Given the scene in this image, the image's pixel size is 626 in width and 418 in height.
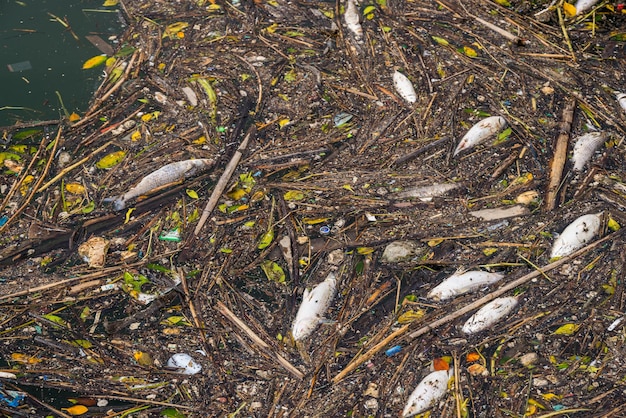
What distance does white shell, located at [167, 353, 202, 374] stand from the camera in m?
1.89

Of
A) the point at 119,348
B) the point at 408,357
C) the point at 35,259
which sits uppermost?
the point at 35,259

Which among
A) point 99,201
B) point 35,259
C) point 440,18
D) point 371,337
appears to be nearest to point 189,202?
point 99,201

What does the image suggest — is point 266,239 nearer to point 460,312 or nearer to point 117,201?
point 117,201

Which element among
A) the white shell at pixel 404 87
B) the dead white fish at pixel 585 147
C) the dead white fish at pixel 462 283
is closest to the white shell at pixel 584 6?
the dead white fish at pixel 585 147

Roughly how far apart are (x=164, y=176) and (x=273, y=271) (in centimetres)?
56

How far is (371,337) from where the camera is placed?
1.94 m

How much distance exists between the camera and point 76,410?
1.82 meters

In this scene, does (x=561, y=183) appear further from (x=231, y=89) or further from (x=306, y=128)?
(x=231, y=89)

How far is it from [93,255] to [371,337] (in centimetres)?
94

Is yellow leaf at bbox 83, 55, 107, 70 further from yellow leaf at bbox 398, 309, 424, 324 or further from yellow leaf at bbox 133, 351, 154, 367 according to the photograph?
yellow leaf at bbox 398, 309, 424, 324

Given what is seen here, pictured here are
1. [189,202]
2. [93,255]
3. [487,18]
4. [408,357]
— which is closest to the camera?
[408,357]

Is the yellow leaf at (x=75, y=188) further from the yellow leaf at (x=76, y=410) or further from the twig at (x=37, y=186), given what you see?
the yellow leaf at (x=76, y=410)

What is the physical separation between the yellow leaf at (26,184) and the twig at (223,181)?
2.12ft

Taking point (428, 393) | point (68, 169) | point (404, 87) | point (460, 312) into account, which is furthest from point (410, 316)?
point (68, 169)
